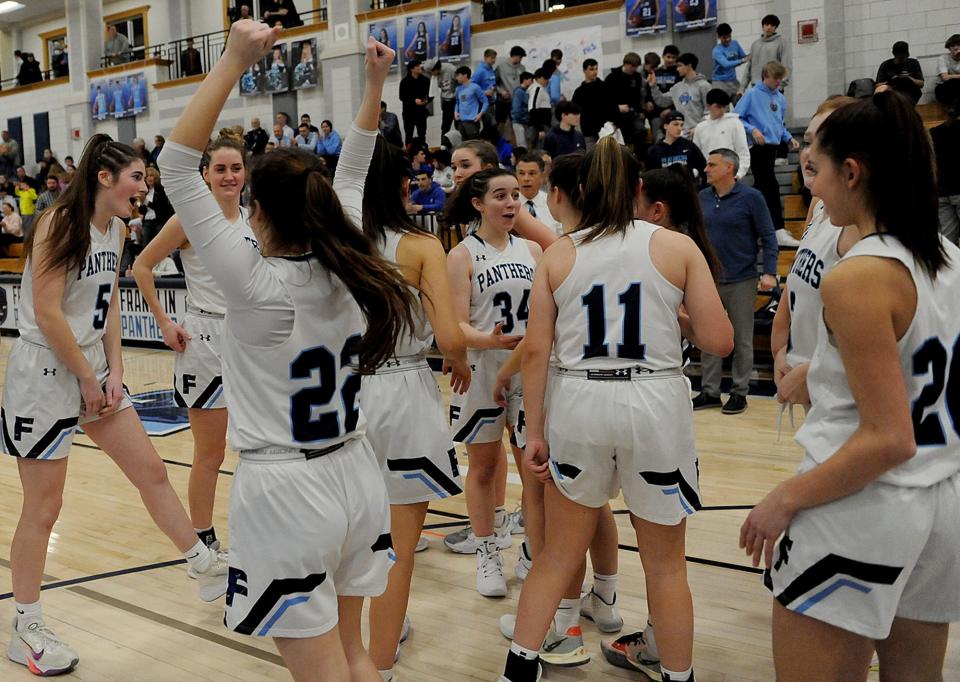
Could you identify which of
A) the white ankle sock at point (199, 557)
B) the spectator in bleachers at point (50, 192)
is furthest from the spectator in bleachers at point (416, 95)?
the white ankle sock at point (199, 557)

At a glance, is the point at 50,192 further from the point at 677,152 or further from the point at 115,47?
the point at 677,152

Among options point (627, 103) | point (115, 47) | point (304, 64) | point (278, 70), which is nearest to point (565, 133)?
point (627, 103)

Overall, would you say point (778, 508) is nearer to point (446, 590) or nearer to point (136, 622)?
point (446, 590)

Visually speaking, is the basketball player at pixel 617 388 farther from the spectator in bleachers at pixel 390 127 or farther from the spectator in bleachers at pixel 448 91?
the spectator in bleachers at pixel 448 91

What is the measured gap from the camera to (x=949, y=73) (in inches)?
433

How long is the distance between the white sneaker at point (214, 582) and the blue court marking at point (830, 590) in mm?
2600

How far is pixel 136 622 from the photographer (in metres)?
3.50

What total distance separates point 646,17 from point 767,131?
4.76 m

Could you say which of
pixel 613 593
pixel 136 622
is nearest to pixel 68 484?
pixel 136 622

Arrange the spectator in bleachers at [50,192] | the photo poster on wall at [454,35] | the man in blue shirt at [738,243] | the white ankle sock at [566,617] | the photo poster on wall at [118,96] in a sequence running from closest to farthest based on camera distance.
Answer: the white ankle sock at [566,617] → the man in blue shirt at [738,243] → the photo poster on wall at [454,35] → the spectator in bleachers at [50,192] → the photo poster on wall at [118,96]

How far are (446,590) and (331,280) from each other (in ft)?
6.93

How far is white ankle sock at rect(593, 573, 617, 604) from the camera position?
3238mm

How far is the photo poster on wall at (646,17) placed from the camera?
1371 cm

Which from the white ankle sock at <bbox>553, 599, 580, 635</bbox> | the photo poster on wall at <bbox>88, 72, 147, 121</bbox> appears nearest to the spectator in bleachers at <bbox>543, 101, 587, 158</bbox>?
the white ankle sock at <bbox>553, 599, 580, 635</bbox>
